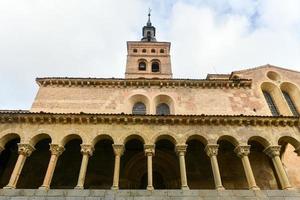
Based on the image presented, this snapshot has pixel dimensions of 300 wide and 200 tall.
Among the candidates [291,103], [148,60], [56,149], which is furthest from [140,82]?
[148,60]

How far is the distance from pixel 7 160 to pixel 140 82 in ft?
29.9

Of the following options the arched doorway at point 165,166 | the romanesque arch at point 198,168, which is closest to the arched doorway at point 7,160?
the arched doorway at point 165,166

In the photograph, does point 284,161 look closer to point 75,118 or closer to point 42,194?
point 75,118

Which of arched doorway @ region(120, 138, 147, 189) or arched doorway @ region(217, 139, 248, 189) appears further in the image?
arched doorway @ region(120, 138, 147, 189)

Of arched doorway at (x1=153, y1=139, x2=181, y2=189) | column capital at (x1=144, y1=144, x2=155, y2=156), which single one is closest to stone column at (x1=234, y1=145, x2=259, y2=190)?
arched doorway at (x1=153, y1=139, x2=181, y2=189)

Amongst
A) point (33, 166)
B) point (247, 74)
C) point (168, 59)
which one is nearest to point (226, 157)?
point (247, 74)

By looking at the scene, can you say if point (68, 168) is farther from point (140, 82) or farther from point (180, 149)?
A: point (140, 82)

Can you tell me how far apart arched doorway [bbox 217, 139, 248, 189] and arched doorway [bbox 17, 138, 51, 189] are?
9.71m

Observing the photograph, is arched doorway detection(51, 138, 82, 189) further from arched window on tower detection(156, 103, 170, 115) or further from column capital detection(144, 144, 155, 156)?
arched window on tower detection(156, 103, 170, 115)

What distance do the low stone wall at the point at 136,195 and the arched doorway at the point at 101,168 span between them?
9.81ft

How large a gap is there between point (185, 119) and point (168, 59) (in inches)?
822

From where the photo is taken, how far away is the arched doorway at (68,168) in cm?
1377

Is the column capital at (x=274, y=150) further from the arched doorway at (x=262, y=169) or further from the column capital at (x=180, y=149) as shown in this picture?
the column capital at (x=180, y=149)

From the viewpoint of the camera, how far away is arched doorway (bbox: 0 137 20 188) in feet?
45.2
